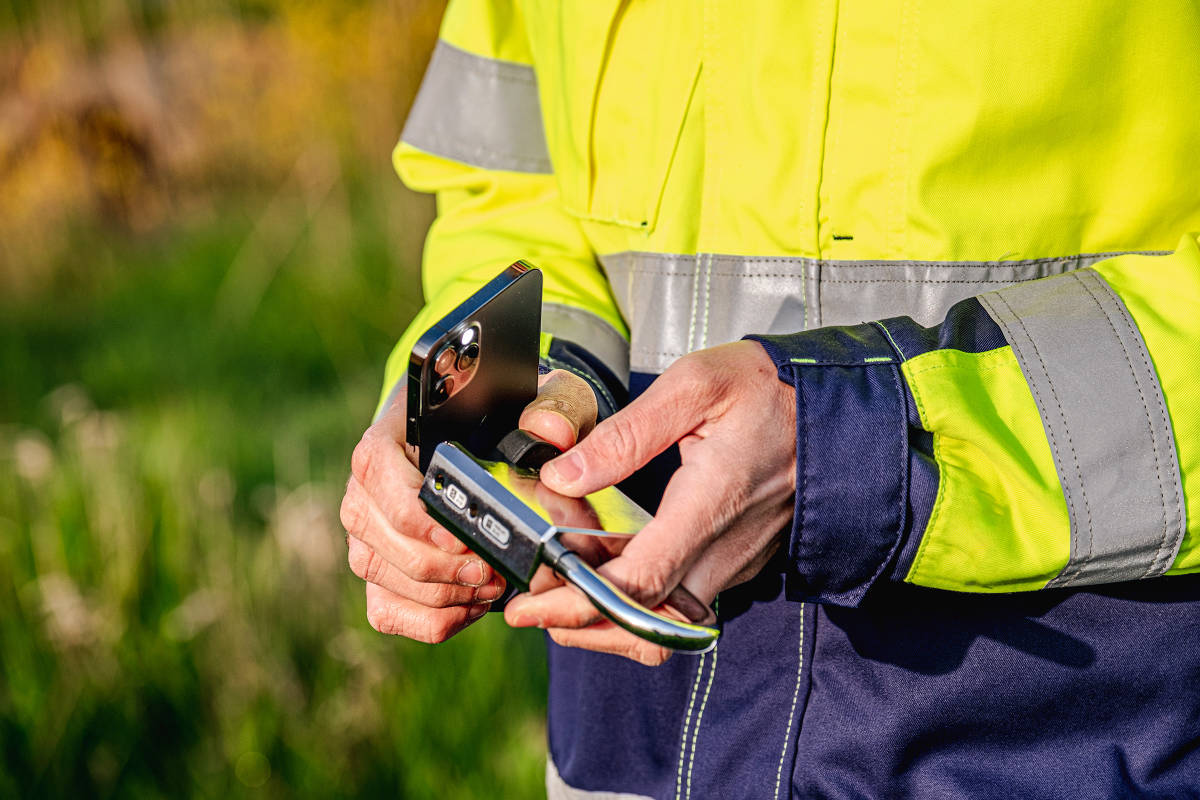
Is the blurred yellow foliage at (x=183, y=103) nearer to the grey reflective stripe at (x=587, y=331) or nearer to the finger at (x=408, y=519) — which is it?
the grey reflective stripe at (x=587, y=331)

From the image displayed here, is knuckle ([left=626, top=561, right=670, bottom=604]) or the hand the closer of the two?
knuckle ([left=626, top=561, right=670, bottom=604])

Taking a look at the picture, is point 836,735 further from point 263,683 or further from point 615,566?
point 263,683

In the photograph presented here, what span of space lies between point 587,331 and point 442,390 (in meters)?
0.48

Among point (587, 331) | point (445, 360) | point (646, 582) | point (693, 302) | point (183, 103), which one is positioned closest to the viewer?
point (646, 582)

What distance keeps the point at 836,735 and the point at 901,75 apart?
0.84 metres

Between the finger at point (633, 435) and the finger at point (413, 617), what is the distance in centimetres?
32

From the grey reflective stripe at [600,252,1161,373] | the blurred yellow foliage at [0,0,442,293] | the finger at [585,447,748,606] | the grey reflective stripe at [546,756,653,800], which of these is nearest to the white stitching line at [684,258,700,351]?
the grey reflective stripe at [600,252,1161,373]

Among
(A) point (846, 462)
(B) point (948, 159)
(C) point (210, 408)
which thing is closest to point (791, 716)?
(A) point (846, 462)

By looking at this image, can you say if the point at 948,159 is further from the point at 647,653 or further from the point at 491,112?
the point at 491,112

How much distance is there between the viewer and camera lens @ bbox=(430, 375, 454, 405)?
3.80 feet

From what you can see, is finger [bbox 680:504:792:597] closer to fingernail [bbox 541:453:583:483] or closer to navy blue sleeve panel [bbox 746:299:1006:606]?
navy blue sleeve panel [bbox 746:299:1006:606]

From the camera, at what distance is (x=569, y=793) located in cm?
169

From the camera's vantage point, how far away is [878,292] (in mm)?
1335

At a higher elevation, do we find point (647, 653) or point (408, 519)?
point (408, 519)
